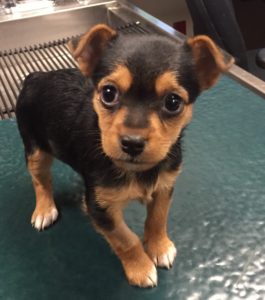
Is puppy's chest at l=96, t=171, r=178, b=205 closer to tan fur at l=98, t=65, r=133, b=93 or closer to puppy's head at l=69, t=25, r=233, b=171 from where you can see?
puppy's head at l=69, t=25, r=233, b=171

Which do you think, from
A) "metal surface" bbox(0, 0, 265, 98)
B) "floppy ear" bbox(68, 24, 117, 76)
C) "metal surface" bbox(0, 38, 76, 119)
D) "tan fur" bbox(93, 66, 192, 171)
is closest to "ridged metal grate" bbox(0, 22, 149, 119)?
"metal surface" bbox(0, 38, 76, 119)

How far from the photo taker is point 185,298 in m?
0.89

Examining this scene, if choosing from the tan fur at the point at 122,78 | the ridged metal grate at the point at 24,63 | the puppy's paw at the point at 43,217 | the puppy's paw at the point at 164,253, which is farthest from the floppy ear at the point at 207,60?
the ridged metal grate at the point at 24,63

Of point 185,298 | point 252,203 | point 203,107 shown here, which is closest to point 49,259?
point 185,298

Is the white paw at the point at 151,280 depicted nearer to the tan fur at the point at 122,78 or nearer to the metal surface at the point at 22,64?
the tan fur at the point at 122,78

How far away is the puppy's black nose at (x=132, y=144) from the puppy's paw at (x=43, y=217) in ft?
1.39

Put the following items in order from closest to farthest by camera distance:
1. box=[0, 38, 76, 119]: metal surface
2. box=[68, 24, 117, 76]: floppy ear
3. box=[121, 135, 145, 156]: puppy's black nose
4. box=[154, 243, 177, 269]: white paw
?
box=[121, 135, 145, 156]: puppy's black nose, box=[68, 24, 117, 76]: floppy ear, box=[154, 243, 177, 269]: white paw, box=[0, 38, 76, 119]: metal surface

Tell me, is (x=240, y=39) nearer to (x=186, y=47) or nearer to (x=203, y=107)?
(x=203, y=107)

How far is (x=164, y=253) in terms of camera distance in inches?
39.2

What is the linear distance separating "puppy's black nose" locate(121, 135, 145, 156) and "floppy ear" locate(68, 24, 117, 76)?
0.22m

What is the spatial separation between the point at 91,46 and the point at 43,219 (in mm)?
467

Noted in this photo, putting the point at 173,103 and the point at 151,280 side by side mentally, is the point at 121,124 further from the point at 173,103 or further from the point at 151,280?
the point at 151,280

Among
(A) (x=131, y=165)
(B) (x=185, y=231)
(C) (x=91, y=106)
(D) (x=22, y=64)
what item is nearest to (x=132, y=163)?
(A) (x=131, y=165)

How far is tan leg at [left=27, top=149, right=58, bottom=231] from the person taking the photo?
1092mm
